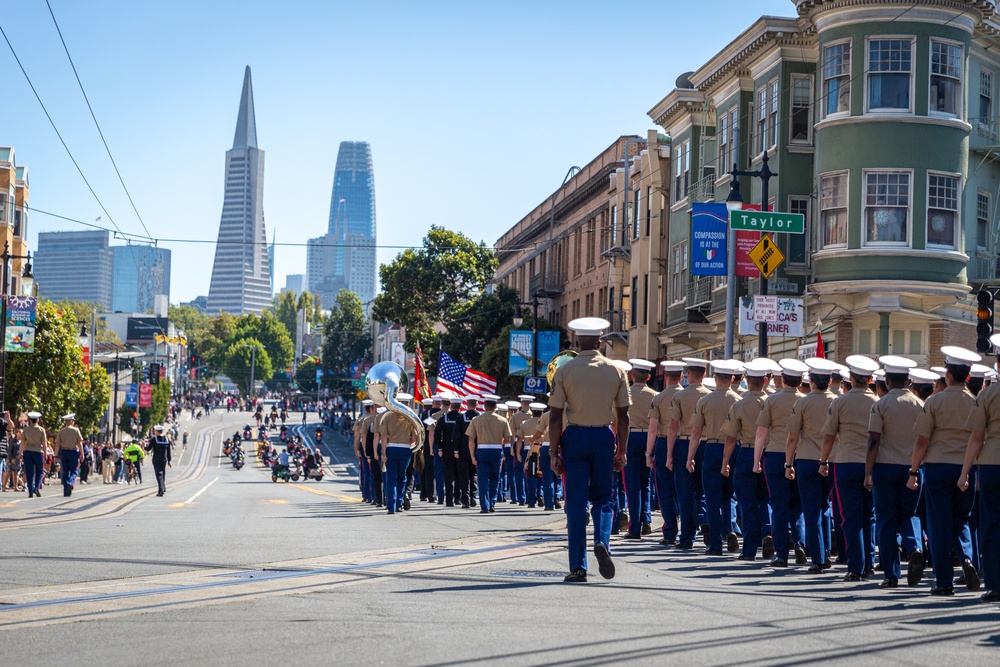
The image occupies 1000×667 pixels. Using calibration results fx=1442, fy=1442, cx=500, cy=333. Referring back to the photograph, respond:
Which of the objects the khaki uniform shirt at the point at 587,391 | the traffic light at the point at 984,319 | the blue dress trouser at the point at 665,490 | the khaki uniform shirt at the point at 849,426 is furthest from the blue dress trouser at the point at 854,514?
the traffic light at the point at 984,319

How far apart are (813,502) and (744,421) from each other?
160 cm

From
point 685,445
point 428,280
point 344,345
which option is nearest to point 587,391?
point 685,445

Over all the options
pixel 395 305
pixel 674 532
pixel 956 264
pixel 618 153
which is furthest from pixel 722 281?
pixel 395 305

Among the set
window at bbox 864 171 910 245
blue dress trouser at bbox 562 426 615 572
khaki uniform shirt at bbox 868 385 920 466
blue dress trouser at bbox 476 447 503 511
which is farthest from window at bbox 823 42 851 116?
blue dress trouser at bbox 562 426 615 572

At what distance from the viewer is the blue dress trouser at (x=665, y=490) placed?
55.1 ft

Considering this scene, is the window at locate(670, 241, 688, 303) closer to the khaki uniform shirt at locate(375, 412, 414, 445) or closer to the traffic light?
the traffic light

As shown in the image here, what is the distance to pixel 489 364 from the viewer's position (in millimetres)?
67562

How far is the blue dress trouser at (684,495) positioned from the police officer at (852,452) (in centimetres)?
290

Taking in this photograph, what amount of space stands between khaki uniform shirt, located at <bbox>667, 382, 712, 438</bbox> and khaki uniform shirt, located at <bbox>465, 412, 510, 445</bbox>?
8.84 meters

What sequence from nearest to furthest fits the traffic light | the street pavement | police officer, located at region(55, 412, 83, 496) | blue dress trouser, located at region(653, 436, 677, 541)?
the street pavement < blue dress trouser, located at region(653, 436, 677, 541) < the traffic light < police officer, located at region(55, 412, 83, 496)

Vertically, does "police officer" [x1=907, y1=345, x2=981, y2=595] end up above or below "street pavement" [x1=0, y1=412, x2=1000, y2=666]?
above

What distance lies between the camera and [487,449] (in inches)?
987

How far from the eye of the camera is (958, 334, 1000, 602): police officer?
11312 mm

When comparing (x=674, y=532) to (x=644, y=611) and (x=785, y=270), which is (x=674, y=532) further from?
(x=785, y=270)
